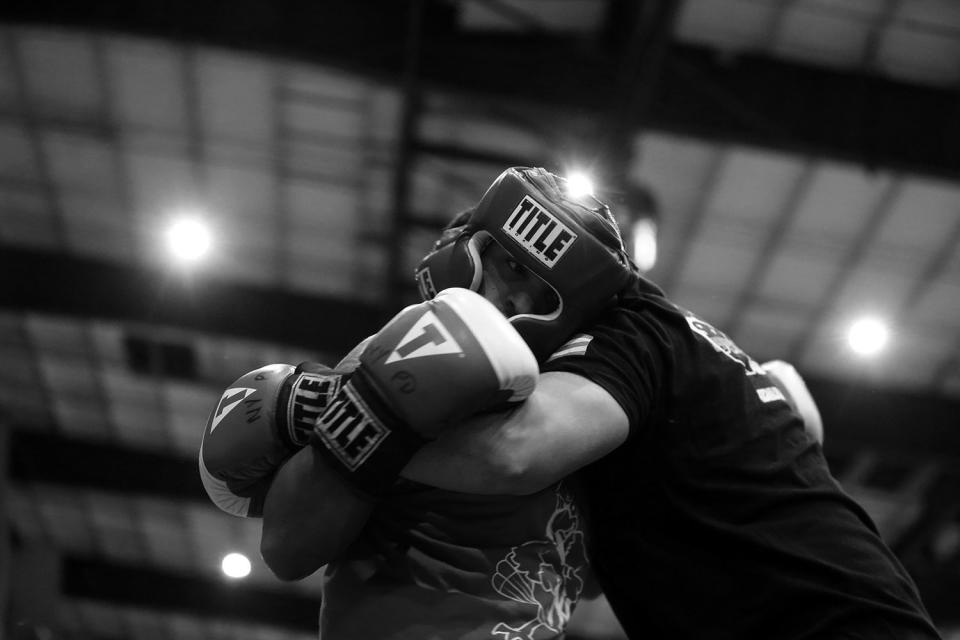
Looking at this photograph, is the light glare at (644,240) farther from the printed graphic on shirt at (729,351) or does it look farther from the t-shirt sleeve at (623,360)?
the t-shirt sleeve at (623,360)

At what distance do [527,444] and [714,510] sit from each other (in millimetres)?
A: 485

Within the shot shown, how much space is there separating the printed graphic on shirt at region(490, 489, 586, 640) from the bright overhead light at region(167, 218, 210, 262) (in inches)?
296

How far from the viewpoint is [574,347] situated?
6.59 ft

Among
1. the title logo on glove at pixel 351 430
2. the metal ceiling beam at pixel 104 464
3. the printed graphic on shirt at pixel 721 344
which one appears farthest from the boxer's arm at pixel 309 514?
the metal ceiling beam at pixel 104 464

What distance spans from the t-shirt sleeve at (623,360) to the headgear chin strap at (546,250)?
0.18ft

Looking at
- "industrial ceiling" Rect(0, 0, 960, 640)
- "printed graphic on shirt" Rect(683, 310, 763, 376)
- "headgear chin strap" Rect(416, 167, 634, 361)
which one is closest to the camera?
"headgear chin strap" Rect(416, 167, 634, 361)

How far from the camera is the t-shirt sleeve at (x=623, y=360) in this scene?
1.91 m

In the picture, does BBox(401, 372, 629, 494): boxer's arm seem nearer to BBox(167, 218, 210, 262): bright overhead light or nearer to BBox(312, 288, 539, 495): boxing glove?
BBox(312, 288, 539, 495): boxing glove

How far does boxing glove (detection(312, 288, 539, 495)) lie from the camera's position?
5.73ft

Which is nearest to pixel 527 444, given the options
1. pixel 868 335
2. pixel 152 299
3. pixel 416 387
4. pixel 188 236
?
pixel 416 387

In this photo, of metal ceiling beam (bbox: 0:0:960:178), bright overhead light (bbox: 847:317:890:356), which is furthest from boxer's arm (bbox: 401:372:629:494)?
bright overhead light (bbox: 847:317:890:356)

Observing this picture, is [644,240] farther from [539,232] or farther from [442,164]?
[539,232]

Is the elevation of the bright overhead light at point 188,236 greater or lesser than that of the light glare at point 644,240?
greater

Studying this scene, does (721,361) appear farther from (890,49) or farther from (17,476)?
(17,476)
